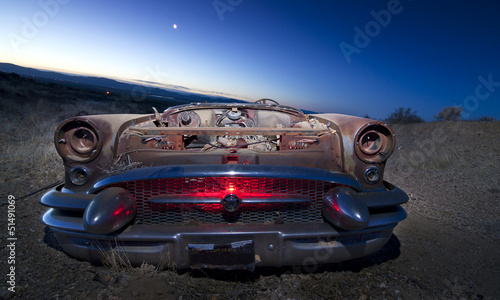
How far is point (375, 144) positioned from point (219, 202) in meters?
1.28

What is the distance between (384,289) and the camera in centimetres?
174

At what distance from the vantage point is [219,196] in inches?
64.2

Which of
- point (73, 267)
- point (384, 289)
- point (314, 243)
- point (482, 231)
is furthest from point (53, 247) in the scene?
point (482, 231)

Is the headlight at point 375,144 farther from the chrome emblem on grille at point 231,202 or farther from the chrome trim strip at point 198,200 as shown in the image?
the chrome emblem on grille at point 231,202

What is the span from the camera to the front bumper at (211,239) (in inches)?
58.9

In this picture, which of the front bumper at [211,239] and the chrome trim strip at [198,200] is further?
the chrome trim strip at [198,200]

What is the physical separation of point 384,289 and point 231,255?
108 cm

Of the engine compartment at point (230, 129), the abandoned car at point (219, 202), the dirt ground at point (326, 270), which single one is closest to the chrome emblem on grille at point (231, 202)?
the abandoned car at point (219, 202)

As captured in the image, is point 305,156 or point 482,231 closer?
point 305,156

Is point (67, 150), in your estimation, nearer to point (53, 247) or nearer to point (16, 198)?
point (53, 247)

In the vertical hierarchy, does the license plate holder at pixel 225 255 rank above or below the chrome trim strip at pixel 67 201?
below

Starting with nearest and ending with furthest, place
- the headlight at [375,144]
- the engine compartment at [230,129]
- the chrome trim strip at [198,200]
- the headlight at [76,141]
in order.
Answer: the chrome trim strip at [198,200] < the headlight at [76,141] < the headlight at [375,144] < the engine compartment at [230,129]

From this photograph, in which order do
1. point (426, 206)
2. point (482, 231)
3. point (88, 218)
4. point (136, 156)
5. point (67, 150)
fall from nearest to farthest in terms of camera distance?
point (88, 218), point (67, 150), point (136, 156), point (482, 231), point (426, 206)

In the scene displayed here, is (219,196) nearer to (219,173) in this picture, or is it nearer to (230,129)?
(219,173)
